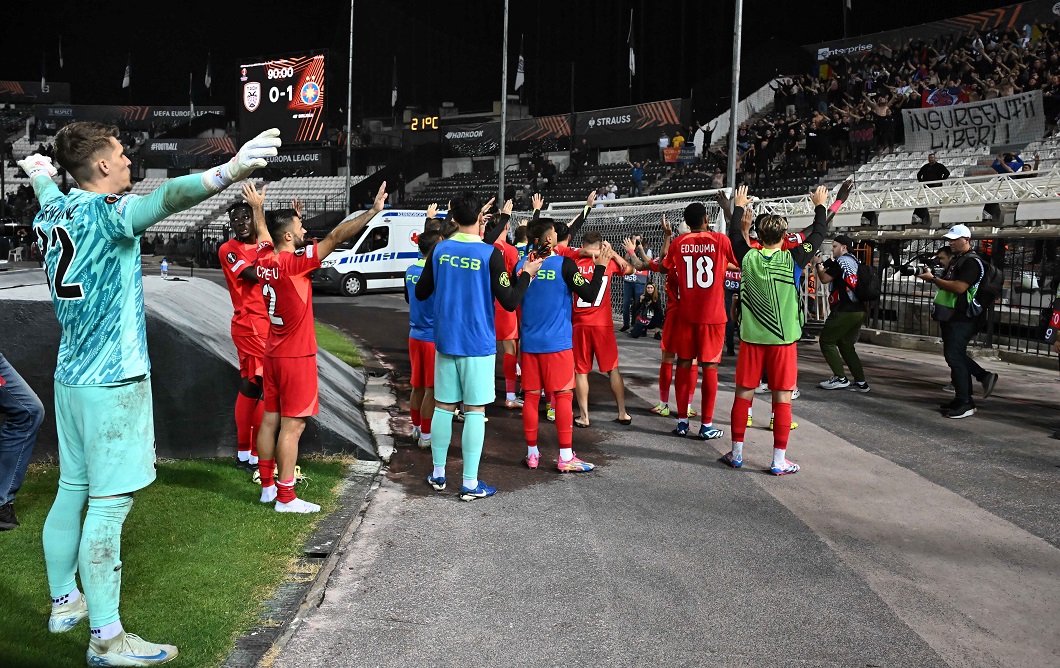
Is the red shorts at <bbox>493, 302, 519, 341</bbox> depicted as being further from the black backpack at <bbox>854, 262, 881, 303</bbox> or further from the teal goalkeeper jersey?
the teal goalkeeper jersey

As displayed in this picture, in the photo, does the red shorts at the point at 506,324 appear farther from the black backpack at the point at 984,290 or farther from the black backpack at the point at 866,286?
the black backpack at the point at 984,290

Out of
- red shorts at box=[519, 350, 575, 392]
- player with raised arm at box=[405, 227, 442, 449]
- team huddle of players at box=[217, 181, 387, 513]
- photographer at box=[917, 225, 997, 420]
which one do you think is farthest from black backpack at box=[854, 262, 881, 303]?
team huddle of players at box=[217, 181, 387, 513]

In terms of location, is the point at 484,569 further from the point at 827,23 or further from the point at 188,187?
the point at 827,23

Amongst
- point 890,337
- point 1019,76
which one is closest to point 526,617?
point 890,337

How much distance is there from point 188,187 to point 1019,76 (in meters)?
26.2

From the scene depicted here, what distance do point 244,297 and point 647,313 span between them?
37.7ft

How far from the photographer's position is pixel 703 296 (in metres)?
7.93

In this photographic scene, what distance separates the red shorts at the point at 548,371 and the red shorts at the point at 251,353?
6.91ft

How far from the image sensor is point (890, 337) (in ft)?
51.5

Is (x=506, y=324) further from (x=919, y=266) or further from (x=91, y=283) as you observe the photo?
(x=919, y=266)

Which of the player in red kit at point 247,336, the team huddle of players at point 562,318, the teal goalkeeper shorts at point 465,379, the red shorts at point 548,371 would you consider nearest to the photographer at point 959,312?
the team huddle of players at point 562,318

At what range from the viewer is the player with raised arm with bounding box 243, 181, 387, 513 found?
5434 mm

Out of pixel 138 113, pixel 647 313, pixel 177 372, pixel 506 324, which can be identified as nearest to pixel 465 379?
pixel 177 372

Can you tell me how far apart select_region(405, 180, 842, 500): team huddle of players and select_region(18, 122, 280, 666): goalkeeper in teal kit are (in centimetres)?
263
